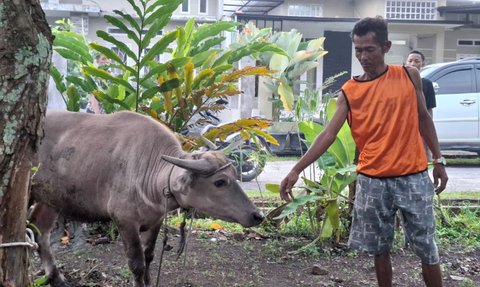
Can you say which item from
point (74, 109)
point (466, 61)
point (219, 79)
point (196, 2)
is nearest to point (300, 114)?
point (219, 79)

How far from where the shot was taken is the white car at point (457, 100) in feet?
42.9

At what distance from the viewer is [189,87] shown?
5.63 m

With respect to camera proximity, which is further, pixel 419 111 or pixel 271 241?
pixel 271 241

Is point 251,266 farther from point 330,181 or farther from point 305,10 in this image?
point 305,10

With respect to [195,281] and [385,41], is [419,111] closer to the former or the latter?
[385,41]

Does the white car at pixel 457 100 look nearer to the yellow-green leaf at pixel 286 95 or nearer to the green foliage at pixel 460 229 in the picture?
the green foliage at pixel 460 229

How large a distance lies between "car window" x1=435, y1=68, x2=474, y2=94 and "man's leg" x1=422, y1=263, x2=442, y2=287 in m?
9.55

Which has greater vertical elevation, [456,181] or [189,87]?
[189,87]

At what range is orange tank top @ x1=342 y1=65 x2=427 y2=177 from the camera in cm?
405

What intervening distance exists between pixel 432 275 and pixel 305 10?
18901 millimetres

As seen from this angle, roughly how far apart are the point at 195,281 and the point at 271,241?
1.30 m

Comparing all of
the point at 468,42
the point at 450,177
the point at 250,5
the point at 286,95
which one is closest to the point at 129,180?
the point at 286,95

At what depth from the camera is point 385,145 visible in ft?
13.4

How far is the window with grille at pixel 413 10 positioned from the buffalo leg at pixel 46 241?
18974 mm
